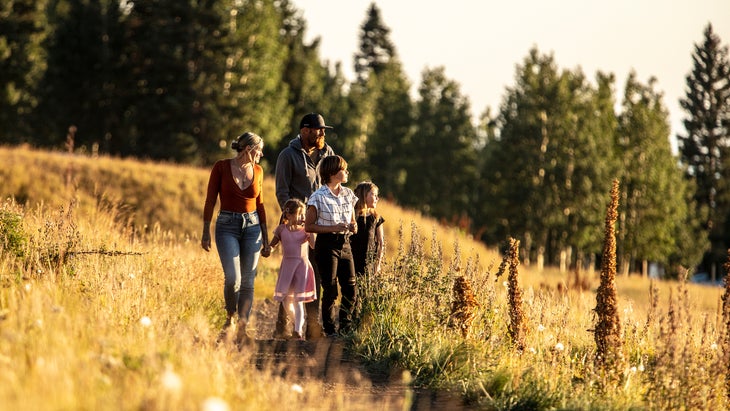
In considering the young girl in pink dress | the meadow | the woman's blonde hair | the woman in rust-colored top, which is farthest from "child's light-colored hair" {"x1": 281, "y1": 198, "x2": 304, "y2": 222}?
the meadow

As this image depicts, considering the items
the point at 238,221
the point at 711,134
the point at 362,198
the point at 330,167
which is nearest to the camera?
the point at 238,221

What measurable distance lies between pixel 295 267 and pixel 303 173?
3.57 ft

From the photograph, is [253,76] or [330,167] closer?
[330,167]

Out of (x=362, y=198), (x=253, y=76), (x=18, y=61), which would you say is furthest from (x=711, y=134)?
(x=362, y=198)

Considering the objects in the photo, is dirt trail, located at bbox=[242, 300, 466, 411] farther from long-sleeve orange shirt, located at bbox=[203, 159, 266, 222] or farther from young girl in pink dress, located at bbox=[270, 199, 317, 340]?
long-sleeve orange shirt, located at bbox=[203, 159, 266, 222]

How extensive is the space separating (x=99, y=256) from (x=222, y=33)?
29.8 m

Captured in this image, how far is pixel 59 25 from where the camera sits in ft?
134

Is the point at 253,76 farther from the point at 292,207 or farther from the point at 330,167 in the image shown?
the point at 330,167

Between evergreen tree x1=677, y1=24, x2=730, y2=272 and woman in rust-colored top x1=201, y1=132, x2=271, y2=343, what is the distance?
55.2m

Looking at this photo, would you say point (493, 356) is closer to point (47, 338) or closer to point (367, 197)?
point (367, 197)

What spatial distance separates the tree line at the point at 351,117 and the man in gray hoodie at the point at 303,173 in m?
28.4

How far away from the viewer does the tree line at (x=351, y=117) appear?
3756cm

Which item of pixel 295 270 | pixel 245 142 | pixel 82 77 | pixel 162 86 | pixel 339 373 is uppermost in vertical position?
pixel 82 77

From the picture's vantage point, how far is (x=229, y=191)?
843cm
